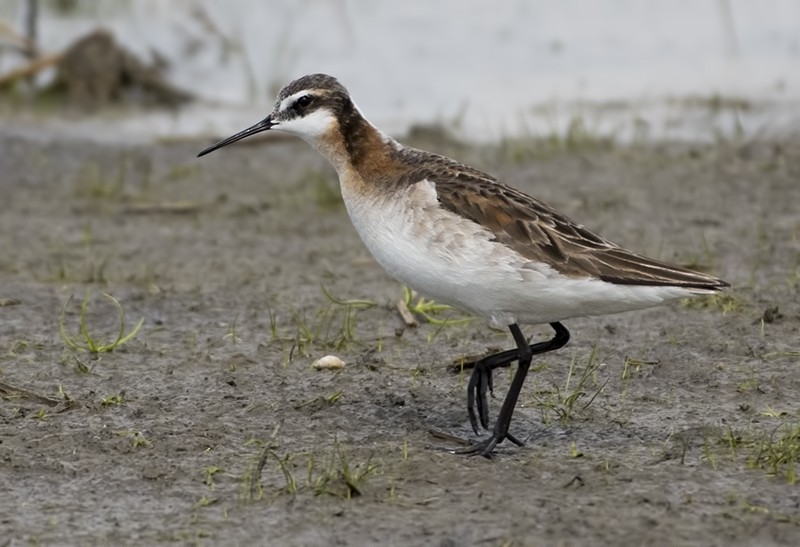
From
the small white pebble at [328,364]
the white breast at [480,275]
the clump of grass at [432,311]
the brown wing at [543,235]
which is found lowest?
the small white pebble at [328,364]

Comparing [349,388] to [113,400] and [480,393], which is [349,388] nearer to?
[480,393]

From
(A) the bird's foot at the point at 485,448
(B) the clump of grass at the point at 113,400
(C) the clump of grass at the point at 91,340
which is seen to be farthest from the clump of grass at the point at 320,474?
(C) the clump of grass at the point at 91,340

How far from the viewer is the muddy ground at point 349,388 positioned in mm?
5484

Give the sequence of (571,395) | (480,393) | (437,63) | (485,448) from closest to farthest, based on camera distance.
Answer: (485,448) → (480,393) → (571,395) → (437,63)

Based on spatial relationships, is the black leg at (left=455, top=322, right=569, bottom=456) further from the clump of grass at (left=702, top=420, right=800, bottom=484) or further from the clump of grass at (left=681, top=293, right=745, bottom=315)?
the clump of grass at (left=681, top=293, right=745, bottom=315)

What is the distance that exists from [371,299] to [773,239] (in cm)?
300

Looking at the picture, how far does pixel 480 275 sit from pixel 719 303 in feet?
8.30

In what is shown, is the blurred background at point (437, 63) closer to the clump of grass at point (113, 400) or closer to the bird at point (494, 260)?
the bird at point (494, 260)

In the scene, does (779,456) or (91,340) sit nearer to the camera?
(779,456)

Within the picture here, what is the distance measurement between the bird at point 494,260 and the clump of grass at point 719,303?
187 cm

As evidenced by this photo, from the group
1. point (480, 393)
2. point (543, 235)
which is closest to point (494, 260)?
point (543, 235)

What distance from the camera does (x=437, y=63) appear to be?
1552cm

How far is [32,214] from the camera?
11148 millimetres

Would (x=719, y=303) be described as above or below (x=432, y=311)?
above
